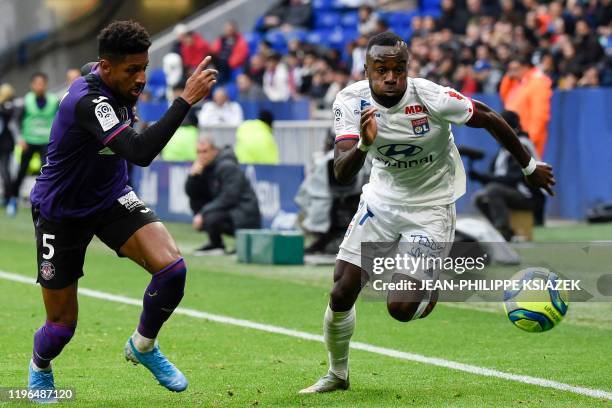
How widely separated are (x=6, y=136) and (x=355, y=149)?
18.0 m

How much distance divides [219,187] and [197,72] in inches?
397

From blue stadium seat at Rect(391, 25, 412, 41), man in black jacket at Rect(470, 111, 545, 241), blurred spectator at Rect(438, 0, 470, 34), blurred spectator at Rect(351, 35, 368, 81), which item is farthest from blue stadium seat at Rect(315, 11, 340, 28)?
man in black jacket at Rect(470, 111, 545, 241)

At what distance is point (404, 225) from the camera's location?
7.96m

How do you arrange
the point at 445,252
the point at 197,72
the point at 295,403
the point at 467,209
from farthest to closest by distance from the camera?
1. the point at 467,209
2. the point at 445,252
3. the point at 295,403
4. the point at 197,72

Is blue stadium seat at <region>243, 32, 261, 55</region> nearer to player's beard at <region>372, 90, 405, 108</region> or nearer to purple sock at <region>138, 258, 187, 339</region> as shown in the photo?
player's beard at <region>372, 90, 405, 108</region>

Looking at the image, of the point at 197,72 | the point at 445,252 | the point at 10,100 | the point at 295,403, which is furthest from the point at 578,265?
the point at 10,100

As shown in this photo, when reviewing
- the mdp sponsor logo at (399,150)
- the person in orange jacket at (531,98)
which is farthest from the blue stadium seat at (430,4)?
the mdp sponsor logo at (399,150)

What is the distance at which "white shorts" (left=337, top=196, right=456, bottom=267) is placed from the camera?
7895mm

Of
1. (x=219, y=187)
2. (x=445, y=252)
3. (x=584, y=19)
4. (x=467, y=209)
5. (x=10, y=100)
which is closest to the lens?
(x=445, y=252)

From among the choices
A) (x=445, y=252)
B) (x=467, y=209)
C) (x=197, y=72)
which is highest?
(x=197, y=72)

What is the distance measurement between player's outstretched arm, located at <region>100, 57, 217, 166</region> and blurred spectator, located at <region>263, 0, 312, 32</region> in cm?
2276

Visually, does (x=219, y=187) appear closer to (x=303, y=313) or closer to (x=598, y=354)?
(x=303, y=313)

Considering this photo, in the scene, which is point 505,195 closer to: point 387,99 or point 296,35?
Result: point 387,99

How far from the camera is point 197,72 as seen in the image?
Result: 6.78 m
